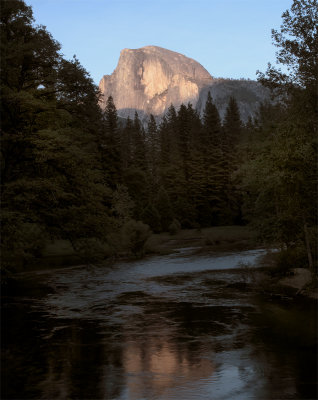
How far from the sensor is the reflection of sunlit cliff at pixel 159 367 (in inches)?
449

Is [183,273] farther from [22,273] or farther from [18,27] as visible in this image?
[18,27]

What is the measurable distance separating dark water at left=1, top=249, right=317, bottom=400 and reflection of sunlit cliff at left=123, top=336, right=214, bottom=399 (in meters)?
0.03

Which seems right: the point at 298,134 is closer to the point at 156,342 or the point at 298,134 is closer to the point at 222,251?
the point at 156,342

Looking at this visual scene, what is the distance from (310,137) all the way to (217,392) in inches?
511

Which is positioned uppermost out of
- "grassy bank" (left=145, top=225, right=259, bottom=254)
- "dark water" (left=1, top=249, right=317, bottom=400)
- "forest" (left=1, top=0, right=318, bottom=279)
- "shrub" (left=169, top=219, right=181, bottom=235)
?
"forest" (left=1, top=0, right=318, bottom=279)

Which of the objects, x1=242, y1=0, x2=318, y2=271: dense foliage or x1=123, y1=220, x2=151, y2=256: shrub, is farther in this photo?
x1=123, y1=220, x2=151, y2=256: shrub

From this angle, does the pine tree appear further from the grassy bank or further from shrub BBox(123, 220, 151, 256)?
shrub BBox(123, 220, 151, 256)

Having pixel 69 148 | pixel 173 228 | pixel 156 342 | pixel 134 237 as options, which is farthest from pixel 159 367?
pixel 173 228

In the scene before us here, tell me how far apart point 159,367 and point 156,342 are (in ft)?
8.63

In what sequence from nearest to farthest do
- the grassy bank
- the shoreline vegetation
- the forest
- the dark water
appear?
1. the dark water
2. the forest
3. the shoreline vegetation
4. the grassy bank

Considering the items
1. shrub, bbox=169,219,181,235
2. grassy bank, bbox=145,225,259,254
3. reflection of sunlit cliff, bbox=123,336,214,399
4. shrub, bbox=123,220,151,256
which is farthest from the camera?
shrub, bbox=169,219,181,235

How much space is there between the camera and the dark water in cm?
1125

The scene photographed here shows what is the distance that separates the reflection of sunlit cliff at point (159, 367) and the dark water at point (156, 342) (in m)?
0.03

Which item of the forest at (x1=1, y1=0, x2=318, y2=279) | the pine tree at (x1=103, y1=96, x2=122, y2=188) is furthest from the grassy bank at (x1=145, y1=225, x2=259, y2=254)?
the forest at (x1=1, y1=0, x2=318, y2=279)
